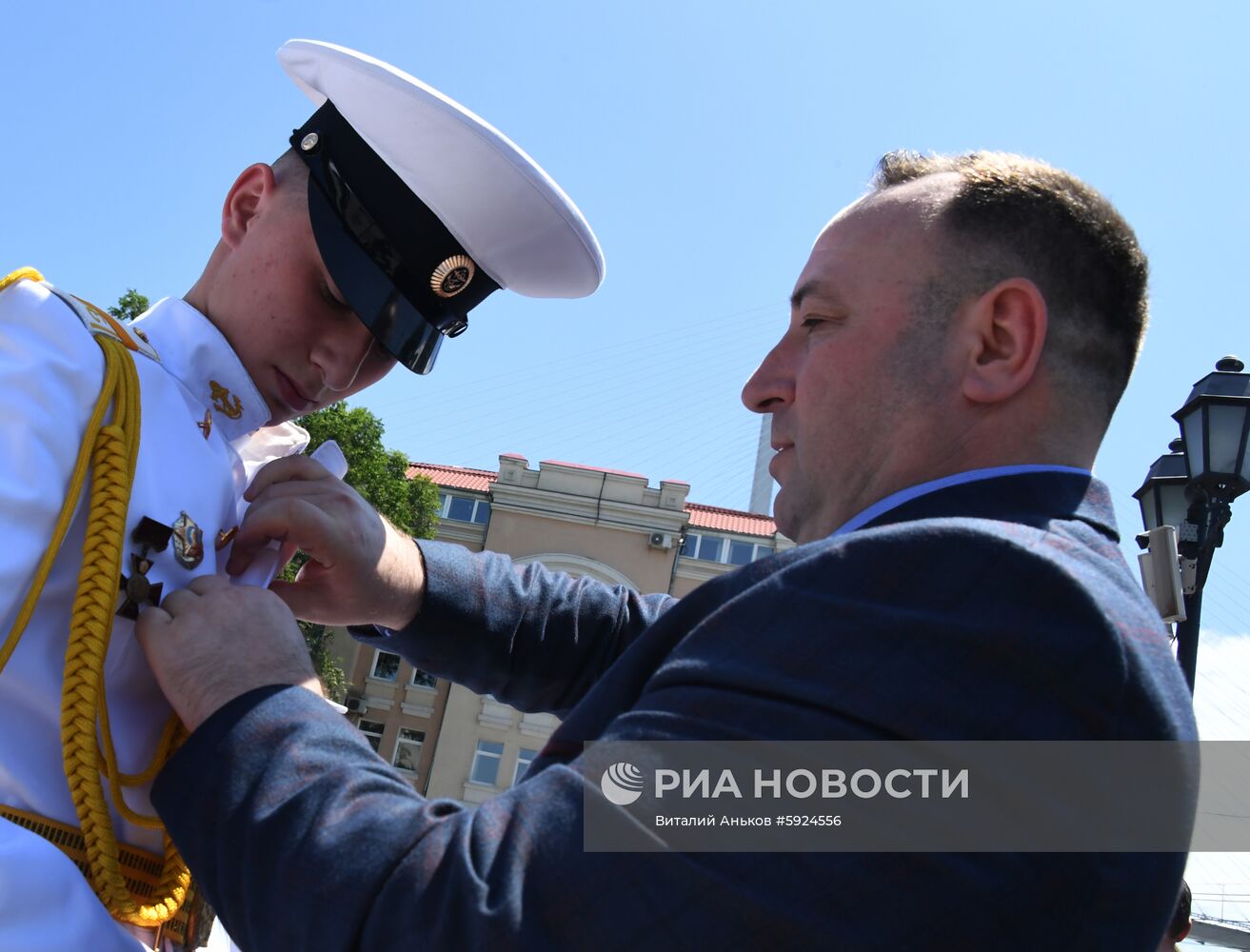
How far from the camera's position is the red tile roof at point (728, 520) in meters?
32.2

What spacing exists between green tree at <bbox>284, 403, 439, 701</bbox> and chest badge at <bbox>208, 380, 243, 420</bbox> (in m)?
23.2

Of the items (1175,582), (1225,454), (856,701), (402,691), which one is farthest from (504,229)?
(402,691)

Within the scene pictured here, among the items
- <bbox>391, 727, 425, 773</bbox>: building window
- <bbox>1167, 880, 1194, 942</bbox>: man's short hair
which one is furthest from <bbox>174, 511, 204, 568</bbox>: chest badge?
<bbox>391, 727, 425, 773</bbox>: building window

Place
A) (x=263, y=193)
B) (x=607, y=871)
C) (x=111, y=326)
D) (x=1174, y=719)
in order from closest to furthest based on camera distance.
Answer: (x=607, y=871) → (x=1174, y=719) → (x=111, y=326) → (x=263, y=193)

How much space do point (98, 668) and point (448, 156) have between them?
47.2 inches

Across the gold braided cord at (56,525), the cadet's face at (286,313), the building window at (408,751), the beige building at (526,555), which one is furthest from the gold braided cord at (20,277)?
the building window at (408,751)

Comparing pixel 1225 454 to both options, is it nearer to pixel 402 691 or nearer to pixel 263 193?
pixel 263 193

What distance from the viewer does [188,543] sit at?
5.90 feet

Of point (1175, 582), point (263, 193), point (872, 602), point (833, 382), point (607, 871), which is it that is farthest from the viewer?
point (1175, 582)

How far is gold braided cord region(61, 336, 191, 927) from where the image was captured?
1517mm

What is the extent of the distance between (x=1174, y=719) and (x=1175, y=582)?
4.10 meters

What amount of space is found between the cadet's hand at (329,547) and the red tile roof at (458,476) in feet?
100

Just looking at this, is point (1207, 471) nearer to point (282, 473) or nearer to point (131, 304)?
point (282, 473)

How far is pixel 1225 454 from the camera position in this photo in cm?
542
